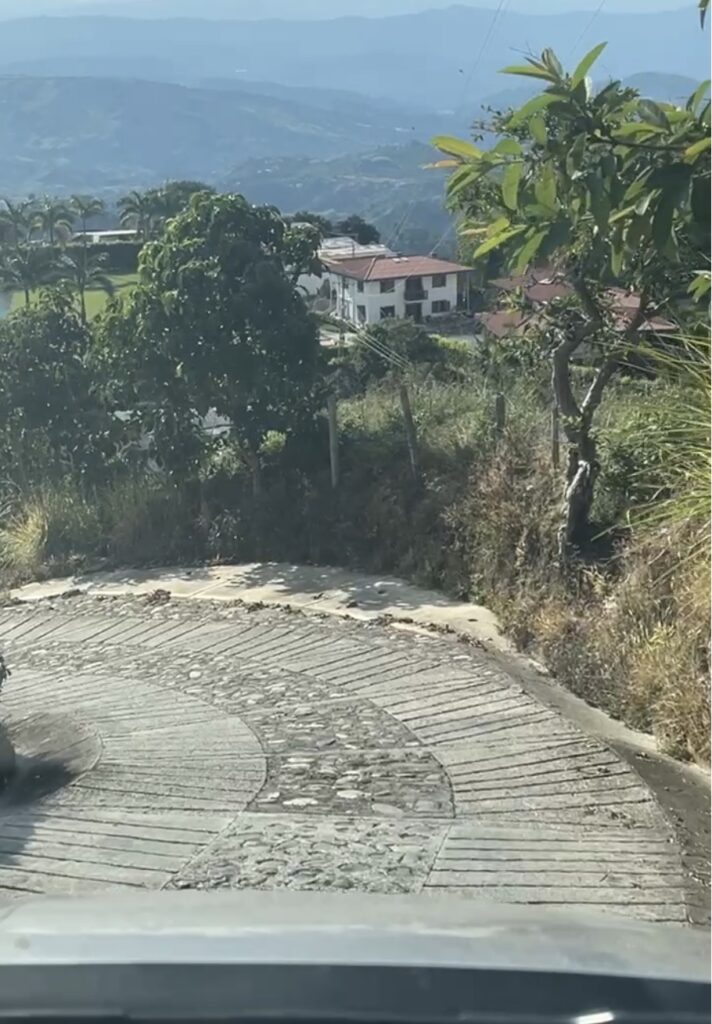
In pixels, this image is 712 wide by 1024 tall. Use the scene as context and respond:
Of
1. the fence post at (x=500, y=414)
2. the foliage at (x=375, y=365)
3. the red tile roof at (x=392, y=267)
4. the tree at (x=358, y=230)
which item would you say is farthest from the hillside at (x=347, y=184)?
the fence post at (x=500, y=414)

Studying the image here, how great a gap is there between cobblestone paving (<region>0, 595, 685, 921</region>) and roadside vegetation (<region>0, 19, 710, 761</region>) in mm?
869

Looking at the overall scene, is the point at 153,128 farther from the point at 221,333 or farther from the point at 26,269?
the point at 221,333

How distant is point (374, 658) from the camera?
811 centimetres

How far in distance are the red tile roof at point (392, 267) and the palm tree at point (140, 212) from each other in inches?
282

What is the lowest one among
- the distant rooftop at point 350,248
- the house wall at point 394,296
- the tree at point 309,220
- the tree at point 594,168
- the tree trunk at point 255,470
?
the house wall at point 394,296

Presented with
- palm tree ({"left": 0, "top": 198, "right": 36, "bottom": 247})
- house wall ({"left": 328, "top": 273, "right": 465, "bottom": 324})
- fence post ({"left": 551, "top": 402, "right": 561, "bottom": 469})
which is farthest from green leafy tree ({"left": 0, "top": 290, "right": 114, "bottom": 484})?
palm tree ({"left": 0, "top": 198, "right": 36, "bottom": 247})

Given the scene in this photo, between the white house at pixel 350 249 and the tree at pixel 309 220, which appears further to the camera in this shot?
the white house at pixel 350 249

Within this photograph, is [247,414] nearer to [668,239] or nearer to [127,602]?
[127,602]

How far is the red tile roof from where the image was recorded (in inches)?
1379

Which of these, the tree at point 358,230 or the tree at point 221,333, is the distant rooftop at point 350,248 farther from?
the tree at point 221,333

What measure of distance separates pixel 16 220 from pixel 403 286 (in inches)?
578

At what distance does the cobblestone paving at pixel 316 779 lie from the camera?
4.40 meters

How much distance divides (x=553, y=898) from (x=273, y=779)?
6.25 feet

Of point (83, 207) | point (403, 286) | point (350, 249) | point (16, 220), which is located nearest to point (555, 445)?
point (403, 286)
